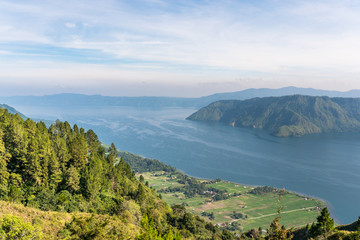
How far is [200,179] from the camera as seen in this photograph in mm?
171375

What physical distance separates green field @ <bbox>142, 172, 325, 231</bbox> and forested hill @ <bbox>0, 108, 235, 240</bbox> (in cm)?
6953

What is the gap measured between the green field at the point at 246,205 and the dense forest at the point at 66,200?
6968cm

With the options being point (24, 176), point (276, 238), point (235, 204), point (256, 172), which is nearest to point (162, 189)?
point (235, 204)

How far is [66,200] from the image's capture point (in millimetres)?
35312

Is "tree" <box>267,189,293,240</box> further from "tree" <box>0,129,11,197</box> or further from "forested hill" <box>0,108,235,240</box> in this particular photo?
"tree" <box>0,129,11,197</box>

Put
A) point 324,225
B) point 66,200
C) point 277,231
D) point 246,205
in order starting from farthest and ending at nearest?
point 246,205
point 324,225
point 66,200
point 277,231

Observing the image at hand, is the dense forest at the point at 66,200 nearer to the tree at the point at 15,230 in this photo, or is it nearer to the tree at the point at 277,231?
the tree at the point at 15,230

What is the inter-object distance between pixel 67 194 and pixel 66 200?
3.96m

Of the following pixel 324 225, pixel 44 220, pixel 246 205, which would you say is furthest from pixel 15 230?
pixel 246 205

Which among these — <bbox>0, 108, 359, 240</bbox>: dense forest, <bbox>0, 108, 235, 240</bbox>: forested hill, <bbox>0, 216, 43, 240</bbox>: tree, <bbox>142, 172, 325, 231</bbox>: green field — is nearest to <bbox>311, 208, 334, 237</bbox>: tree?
<bbox>0, 108, 359, 240</bbox>: dense forest

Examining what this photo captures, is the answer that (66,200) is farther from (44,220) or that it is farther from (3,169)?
(3,169)

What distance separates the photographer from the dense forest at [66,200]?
75.9 ft

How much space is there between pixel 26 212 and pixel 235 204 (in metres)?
127

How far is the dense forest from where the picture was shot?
2312cm
